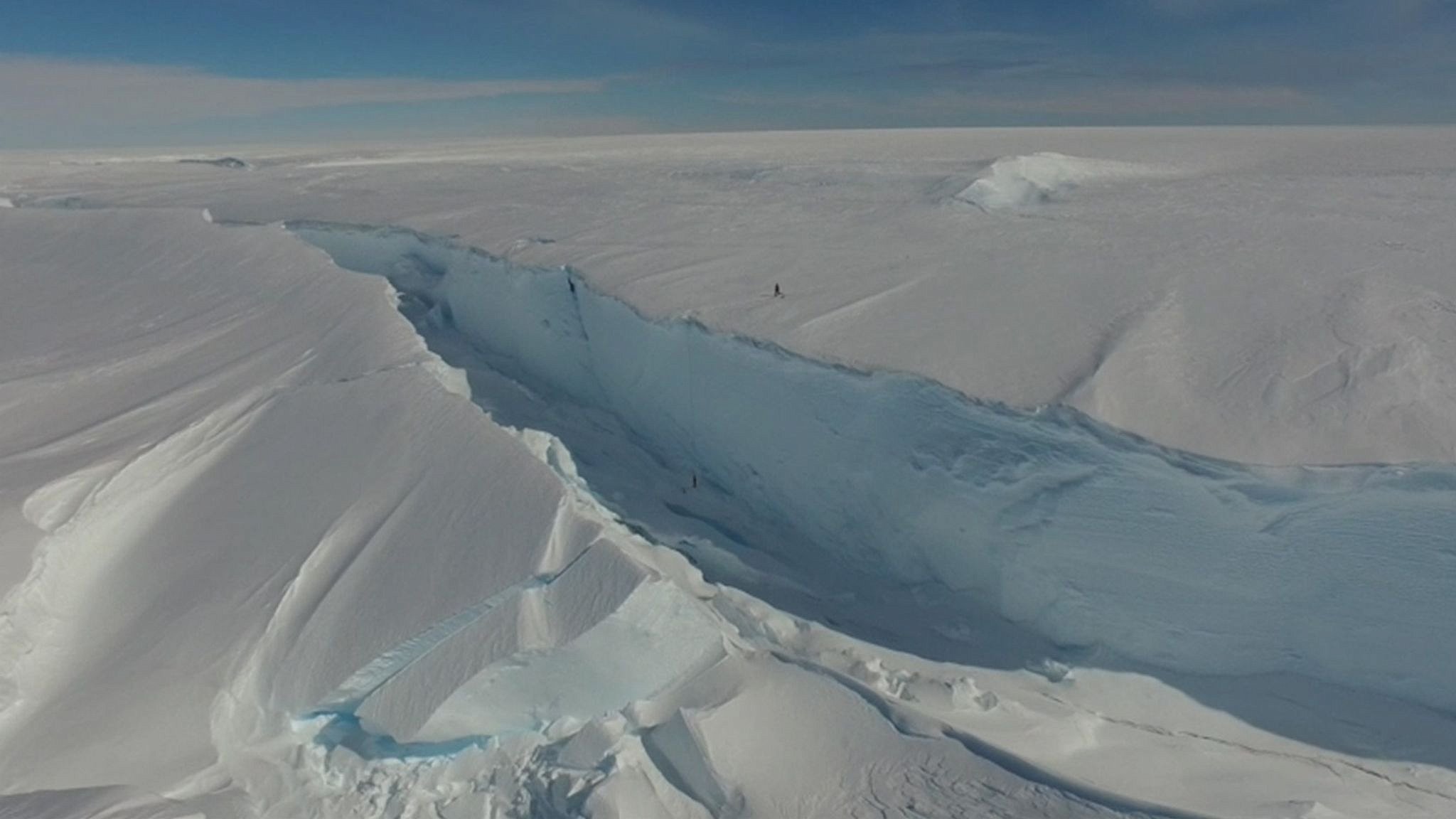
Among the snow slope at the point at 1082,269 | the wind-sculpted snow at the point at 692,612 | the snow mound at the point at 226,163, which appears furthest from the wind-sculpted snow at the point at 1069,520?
the snow mound at the point at 226,163

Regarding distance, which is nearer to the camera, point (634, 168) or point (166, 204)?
point (166, 204)

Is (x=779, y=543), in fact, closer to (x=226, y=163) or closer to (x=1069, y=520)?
(x=1069, y=520)

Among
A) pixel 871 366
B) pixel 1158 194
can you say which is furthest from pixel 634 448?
pixel 1158 194

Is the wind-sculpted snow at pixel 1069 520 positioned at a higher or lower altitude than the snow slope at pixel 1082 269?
lower

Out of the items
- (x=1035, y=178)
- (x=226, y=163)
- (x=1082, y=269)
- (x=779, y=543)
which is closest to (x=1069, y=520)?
(x=779, y=543)

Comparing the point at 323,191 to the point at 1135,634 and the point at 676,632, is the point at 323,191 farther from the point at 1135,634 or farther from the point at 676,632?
the point at 1135,634

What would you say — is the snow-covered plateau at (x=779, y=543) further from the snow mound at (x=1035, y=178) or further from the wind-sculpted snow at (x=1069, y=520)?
the snow mound at (x=1035, y=178)
